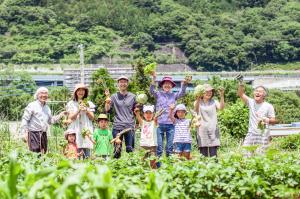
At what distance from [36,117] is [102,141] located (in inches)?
30.2

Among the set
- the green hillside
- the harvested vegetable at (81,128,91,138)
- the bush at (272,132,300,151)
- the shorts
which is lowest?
the bush at (272,132,300,151)

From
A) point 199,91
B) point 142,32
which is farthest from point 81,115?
point 142,32

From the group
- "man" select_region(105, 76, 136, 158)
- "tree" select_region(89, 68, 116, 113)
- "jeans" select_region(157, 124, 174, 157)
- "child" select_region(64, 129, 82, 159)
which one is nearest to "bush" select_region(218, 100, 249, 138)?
"tree" select_region(89, 68, 116, 113)

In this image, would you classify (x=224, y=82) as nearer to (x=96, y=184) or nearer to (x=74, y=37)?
(x=96, y=184)

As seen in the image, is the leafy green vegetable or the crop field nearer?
the crop field

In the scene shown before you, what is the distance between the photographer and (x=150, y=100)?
16812 mm

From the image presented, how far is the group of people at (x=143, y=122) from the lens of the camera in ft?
24.6

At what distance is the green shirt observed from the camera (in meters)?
7.61

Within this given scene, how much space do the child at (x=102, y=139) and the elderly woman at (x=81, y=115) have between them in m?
0.08

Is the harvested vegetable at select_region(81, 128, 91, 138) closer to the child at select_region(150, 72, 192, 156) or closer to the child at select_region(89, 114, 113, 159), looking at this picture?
the child at select_region(89, 114, 113, 159)

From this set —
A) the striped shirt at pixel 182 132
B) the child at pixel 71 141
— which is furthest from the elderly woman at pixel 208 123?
the child at pixel 71 141

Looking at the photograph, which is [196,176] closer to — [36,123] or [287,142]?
[36,123]

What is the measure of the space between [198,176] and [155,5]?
84201mm

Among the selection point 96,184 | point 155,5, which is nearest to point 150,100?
point 96,184
